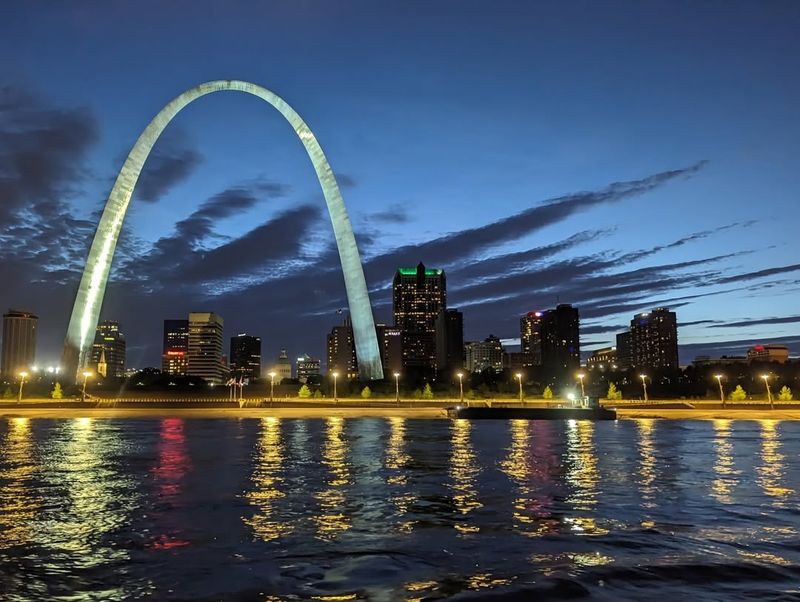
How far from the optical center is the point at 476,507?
1495cm

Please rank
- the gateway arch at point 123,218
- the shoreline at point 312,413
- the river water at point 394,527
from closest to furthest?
1. the river water at point 394,527
2. the shoreline at point 312,413
3. the gateway arch at point 123,218

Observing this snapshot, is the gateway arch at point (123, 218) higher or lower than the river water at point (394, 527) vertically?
higher

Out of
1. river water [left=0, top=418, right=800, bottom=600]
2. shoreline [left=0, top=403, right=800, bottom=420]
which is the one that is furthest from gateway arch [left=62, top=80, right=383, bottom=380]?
river water [left=0, top=418, right=800, bottom=600]

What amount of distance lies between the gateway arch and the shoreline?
26.8 ft

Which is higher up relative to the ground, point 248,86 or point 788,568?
point 248,86

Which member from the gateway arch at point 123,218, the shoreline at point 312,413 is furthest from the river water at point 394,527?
the gateway arch at point 123,218

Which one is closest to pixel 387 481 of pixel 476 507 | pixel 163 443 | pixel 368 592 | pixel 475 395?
pixel 476 507

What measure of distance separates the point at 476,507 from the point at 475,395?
254 feet

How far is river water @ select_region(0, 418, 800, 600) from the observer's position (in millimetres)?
8884

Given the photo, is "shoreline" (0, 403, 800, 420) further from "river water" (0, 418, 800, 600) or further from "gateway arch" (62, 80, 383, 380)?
"river water" (0, 418, 800, 600)

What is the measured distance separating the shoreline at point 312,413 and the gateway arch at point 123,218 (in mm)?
8183

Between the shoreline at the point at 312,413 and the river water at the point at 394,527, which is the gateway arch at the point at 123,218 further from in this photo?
the river water at the point at 394,527

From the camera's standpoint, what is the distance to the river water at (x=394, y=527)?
8884 millimetres

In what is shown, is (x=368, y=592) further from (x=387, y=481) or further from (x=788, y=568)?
(x=387, y=481)
